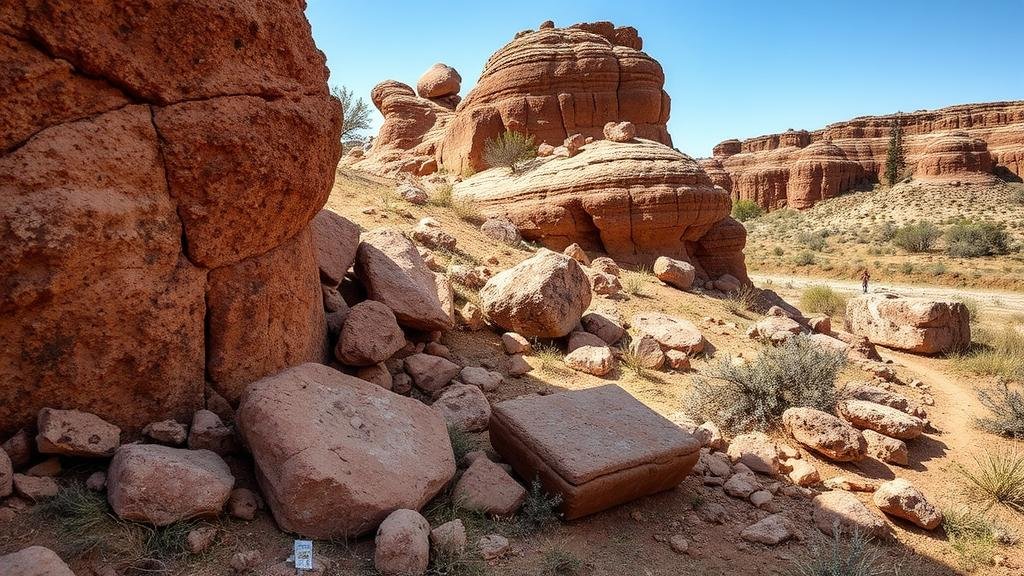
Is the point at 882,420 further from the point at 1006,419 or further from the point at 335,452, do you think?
the point at 335,452

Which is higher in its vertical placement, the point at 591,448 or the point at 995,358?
the point at 591,448

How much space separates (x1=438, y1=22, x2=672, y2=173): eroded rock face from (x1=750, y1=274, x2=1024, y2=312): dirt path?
723 cm

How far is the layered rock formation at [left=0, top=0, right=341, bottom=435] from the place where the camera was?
2105 mm

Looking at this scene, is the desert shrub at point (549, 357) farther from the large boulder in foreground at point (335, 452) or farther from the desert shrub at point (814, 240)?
the desert shrub at point (814, 240)

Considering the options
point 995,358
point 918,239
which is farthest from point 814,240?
point 995,358

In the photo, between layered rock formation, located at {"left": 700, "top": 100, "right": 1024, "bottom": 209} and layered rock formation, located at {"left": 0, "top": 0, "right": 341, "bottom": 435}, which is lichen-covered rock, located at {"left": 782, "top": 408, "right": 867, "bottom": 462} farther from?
layered rock formation, located at {"left": 700, "top": 100, "right": 1024, "bottom": 209}

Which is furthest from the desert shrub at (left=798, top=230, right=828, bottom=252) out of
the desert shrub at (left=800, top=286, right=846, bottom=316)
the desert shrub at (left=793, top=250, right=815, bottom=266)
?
the desert shrub at (left=800, top=286, right=846, bottom=316)

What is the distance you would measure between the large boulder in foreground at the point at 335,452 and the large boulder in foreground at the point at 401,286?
4.16 ft

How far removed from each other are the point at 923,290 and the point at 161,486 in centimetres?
2107

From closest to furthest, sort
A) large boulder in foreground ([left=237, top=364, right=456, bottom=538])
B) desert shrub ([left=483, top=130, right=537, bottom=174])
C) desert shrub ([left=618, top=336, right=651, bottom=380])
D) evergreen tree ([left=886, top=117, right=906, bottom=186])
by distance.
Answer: large boulder in foreground ([left=237, top=364, right=456, bottom=538]), desert shrub ([left=618, top=336, right=651, bottom=380]), desert shrub ([left=483, top=130, right=537, bottom=174]), evergreen tree ([left=886, top=117, right=906, bottom=186])

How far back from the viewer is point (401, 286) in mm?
4324

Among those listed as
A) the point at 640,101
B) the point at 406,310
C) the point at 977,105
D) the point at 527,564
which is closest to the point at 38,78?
the point at 406,310

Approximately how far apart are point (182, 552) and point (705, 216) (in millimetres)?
9971

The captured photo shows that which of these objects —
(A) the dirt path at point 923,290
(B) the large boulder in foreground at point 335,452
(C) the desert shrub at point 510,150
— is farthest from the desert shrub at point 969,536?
(A) the dirt path at point 923,290
